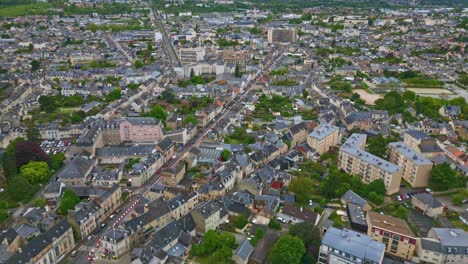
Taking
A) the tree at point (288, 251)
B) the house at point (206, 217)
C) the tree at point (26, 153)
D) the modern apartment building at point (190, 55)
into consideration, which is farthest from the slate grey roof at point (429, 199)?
the modern apartment building at point (190, 55)

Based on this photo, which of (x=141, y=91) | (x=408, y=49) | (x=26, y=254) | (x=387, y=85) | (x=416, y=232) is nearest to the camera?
(x=26, y=254)

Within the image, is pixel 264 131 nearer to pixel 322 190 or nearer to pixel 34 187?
pixel 322 190

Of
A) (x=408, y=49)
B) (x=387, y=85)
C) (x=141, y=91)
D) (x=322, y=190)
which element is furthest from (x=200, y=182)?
(x=408, y=49)

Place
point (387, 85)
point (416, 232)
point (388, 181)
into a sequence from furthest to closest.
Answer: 1. point (387, 85)
2. point (388, 181)
3. point (416, 232)

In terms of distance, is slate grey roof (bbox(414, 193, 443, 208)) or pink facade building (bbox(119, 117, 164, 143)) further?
pink facade building (bbox(119, 117, 164, 143))

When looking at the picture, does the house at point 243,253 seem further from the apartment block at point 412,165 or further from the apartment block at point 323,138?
the apartment block at point 412,165

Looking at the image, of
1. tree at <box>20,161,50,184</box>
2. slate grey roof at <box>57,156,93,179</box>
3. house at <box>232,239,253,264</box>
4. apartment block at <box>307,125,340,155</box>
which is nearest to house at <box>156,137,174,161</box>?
slate grey roof at <box>57,156,93,179</box>

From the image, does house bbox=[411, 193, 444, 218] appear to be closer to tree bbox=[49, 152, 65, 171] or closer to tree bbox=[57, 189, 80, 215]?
tree bbox=[57, 189, 80, 215]
